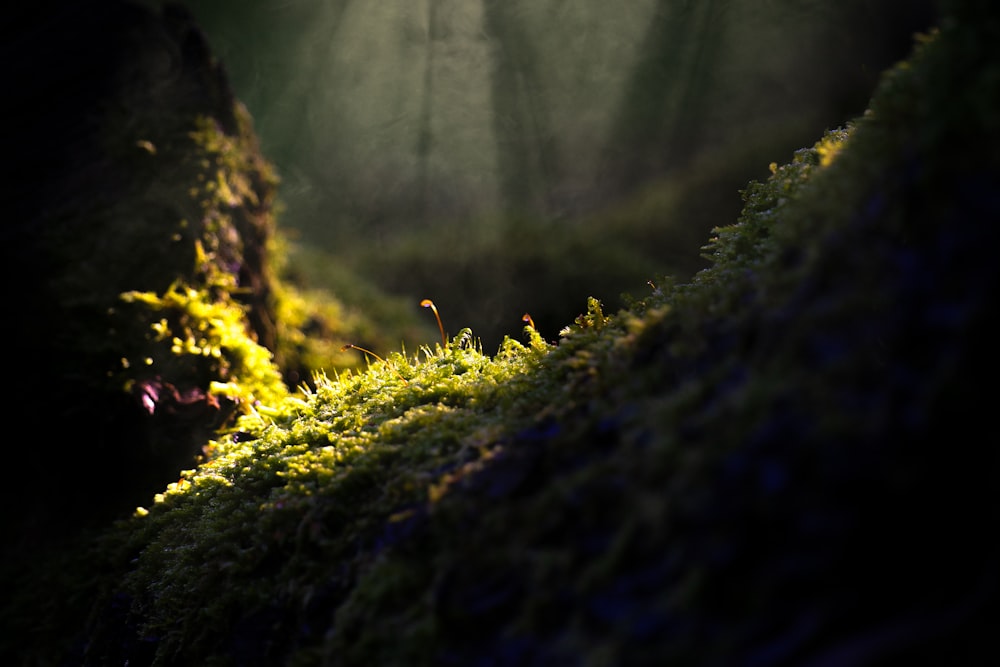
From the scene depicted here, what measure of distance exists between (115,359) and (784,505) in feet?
10.5

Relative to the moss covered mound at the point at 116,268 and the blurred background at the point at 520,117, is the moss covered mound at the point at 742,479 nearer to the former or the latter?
the moss covered mound at the point at 116,268

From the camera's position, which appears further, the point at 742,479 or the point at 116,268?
the point at 116,268

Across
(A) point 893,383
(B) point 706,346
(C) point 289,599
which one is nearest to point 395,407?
(C) point 289,599

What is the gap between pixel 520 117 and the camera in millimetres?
14562

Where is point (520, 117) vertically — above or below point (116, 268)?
above

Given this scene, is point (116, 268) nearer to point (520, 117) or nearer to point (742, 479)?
point (742, 479)

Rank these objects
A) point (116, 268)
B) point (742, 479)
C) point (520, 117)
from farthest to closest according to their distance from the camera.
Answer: point (520, 117)
point (116, 268)
point (742, 479)

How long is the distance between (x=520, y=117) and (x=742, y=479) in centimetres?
1436

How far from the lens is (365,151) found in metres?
15.5

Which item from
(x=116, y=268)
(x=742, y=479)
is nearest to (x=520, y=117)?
(x=116, y=268)

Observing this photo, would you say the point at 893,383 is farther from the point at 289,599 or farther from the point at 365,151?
the point at 365,151

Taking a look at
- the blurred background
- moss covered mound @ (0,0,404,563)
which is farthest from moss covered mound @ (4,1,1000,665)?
the blurred background

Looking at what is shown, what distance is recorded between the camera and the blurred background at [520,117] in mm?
9664

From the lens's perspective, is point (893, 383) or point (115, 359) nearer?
point (893, 383)
